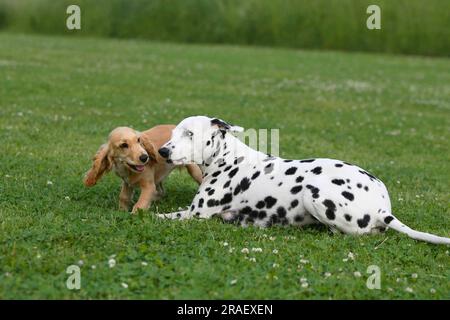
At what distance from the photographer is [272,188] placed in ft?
29.6

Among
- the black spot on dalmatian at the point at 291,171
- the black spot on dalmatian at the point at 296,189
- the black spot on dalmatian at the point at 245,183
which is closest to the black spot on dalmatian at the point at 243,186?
the black spot on dalmatian at the point at 245,183

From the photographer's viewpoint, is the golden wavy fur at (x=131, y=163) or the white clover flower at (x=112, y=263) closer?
the white clover flower at (x=112, y=263)

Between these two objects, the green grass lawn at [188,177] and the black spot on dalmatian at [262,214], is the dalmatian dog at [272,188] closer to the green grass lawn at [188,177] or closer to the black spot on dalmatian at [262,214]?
the black spot on dalmatian at [262,214]

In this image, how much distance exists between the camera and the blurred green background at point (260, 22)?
1604 inches

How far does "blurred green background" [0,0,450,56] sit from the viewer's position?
4075 cm

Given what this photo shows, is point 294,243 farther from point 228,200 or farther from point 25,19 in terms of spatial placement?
point 25,19

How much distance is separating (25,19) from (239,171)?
36124mm

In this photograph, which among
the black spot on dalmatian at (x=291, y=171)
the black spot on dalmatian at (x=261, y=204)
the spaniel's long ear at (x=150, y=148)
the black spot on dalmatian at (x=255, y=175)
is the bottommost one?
the black spot on dalmatian at (x=261, y=204)

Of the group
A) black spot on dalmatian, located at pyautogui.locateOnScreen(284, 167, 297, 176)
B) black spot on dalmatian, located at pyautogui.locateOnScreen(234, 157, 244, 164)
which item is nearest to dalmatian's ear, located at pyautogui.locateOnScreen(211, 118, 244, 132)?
black spot on dalmatian, located at pyautogui.locateOnScreen(234, 157, 244, 164)

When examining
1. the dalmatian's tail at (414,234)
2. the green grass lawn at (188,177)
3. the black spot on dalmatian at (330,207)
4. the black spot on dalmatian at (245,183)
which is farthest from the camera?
the black spot on dalmatian at (245,183)

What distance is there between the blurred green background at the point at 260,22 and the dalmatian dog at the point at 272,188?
3275 cm

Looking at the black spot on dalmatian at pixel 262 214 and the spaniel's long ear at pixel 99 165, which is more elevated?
the spaniel's long ear at pixel 99 165

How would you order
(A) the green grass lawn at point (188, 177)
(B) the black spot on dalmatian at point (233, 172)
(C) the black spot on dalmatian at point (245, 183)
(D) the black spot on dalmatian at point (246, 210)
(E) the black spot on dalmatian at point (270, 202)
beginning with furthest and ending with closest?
(B) the black spot on dalmatian at point (233, 172)
(C) the black spot on dalmatian at point (245, 183)
(D) the black spot on dalmatian at point (246, 210)
(E) the black spot on dalmatian at point (270, 202)
(A) the green grass lawn at point (188, 177)

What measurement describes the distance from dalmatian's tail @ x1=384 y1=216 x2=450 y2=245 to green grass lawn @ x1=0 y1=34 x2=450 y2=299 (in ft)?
0.30
